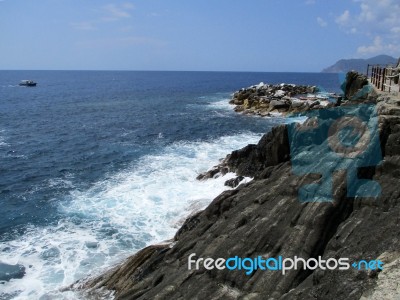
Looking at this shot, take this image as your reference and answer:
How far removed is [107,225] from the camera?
26516 mm

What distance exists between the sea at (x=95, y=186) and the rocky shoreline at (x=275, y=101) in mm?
4519

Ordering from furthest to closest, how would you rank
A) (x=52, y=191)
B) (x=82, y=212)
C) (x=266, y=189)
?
(x=52, y=191)
(x=82, y=212)
(x=266, y=189)

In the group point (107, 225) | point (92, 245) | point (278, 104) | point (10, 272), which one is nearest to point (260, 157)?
point (107, 225)

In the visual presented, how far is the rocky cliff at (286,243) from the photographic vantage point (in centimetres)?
1101

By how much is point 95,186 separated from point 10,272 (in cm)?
1374

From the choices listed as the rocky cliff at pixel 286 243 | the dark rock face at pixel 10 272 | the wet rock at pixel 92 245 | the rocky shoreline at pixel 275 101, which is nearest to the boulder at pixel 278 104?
the rocky shoreline at pixel 275 101

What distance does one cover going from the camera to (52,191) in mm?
33688

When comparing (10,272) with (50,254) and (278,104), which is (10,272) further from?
(278,104)

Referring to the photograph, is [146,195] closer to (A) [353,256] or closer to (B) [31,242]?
(B) [31,242]

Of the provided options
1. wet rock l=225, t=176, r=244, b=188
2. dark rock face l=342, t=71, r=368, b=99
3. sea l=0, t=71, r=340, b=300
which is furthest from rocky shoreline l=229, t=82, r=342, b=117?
wet rock l=225, t=176, r=244, b=188

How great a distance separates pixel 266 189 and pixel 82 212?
16.2 meters

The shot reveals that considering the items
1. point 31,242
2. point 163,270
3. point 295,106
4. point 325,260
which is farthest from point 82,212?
point 295,106

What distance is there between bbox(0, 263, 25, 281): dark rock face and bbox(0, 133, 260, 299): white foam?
352 mm

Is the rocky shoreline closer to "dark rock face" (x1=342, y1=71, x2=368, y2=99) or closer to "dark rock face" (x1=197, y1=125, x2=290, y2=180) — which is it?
"dark rock face" (x1=342, y1=71, x2=368, y2=99)
